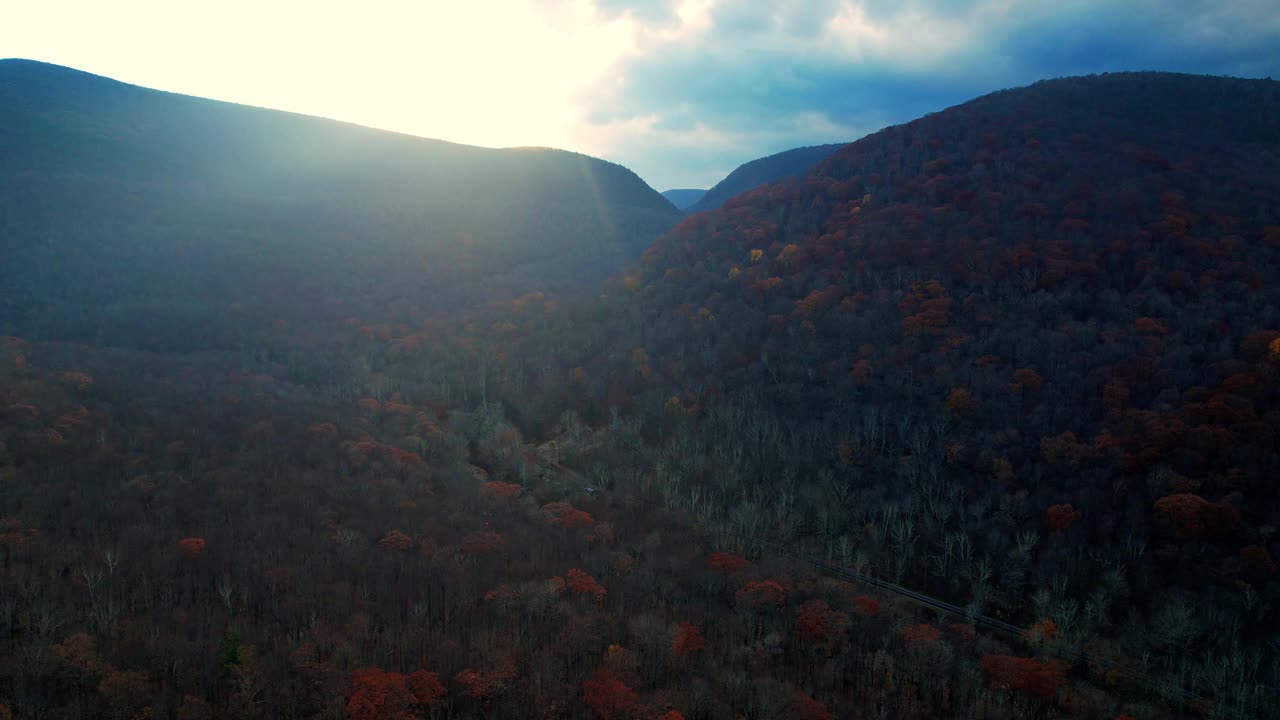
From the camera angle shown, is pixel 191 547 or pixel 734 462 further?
pixel 734 462

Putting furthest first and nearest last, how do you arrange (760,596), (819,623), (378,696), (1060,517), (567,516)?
(567,516) → (1060,517) → (760,596) → (819,623) → (378,696)

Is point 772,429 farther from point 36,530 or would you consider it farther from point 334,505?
point 36,530

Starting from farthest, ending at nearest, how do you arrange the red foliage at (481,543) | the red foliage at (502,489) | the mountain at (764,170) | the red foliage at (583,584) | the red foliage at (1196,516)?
the mountain at (764,170) → the red foliage at (502,489) → the red foliage at (1196,516) → the red foliage at (481,543) → the red foliage at (583,584)

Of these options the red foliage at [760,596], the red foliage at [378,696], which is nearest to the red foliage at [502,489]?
the red foliage at [760,596]

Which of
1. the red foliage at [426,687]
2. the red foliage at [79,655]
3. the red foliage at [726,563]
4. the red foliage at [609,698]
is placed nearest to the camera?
the red foliage at [79,655]

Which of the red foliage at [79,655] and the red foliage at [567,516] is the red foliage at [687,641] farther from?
the red foliage at [79,655]

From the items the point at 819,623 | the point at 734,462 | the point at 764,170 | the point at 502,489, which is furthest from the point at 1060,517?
the point at 764,170

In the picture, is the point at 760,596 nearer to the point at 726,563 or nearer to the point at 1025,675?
the point at 726,563
